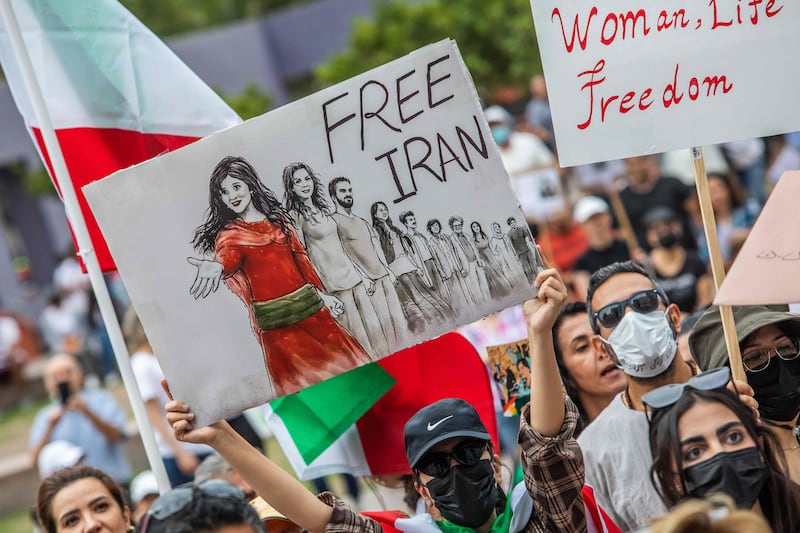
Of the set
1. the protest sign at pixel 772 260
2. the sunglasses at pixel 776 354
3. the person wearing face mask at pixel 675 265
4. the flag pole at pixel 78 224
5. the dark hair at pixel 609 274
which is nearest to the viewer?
the protest sign at pixel 772 260

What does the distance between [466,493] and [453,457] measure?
0.11 m

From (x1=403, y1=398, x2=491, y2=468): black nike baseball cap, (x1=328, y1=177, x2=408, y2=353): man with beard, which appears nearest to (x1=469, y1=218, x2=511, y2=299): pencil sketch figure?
(x1=328, y1=177, x2=408, y2=353): man with beard

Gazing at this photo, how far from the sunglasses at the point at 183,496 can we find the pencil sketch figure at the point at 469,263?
35.4 inches

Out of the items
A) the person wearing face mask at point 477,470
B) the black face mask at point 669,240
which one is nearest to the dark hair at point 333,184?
the person wearing face mask at point 477,470

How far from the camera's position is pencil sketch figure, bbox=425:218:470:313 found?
3207 millimetres

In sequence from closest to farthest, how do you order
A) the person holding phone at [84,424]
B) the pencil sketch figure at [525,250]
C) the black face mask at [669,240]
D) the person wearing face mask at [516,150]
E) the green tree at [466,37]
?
the pencil sketch figure at [525,250] → the person holding phone at [84,424] → the black face mask at [669,240] → the person wearing face mask at [516,150] → the green tree at [466,37]

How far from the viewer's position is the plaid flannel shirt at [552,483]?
10.0 feet

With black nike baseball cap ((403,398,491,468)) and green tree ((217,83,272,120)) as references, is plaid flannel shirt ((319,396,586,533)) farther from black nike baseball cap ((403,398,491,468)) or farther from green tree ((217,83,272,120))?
green tree ((217,83,272,120))

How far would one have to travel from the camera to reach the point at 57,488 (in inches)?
155

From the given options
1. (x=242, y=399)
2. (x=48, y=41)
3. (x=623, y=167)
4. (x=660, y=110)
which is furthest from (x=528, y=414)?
(x=623, y=167)

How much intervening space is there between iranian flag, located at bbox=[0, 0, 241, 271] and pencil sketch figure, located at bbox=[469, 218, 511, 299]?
1446mm

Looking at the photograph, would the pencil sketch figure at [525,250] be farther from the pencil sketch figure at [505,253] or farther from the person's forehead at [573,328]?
the person's forehead at [573,328]

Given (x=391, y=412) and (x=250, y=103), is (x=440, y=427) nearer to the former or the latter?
(x=391, y=412)

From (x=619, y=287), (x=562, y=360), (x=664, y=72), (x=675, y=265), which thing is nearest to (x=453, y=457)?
(x=619, y=287)
